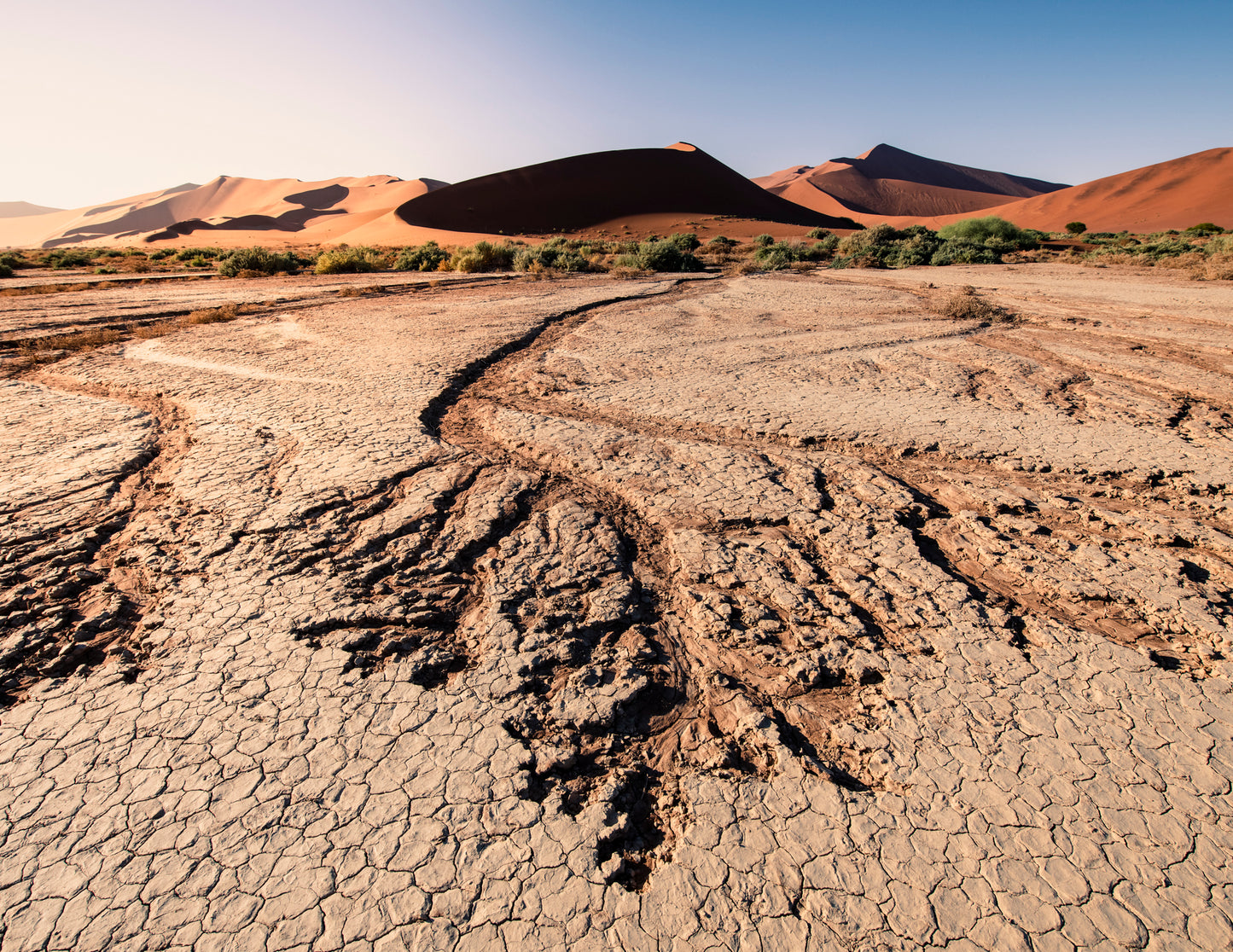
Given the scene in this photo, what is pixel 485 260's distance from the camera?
14.7 m

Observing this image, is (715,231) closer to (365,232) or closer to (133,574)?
(365,232)

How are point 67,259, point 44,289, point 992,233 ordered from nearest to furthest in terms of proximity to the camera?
1. point 44,289
2. point 67,259
3. point 992,233

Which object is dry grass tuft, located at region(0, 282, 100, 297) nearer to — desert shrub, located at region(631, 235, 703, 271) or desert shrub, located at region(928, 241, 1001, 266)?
desert shrub, located at region(631, 235, 703, 271)

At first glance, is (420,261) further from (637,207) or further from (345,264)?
(637,207)

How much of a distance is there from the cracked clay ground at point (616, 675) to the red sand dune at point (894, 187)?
64.7 m

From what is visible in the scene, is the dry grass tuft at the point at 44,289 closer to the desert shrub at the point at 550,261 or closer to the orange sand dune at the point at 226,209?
the desert shrub at the point at 550,261

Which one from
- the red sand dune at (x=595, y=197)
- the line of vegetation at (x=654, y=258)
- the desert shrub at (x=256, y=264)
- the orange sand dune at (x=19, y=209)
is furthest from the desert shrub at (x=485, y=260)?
the orange sand dune at (x=19, y=209)

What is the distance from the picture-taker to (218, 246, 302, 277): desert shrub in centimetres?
1423

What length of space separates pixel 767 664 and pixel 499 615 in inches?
36.6

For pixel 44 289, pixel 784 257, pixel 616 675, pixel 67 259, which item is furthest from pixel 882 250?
pixel 67 259

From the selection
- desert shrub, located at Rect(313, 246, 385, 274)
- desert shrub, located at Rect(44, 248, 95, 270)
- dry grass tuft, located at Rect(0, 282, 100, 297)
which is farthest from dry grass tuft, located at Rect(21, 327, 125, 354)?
desert shrub, located at Rect(44, 248, 95, 270)

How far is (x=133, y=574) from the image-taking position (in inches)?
92.3

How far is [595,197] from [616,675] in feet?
135

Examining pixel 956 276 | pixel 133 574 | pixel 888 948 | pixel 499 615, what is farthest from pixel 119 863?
pixel 956 276
